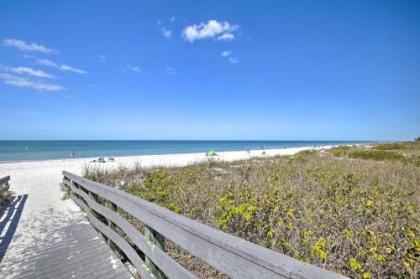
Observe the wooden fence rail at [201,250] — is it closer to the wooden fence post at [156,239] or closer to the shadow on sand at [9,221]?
the wooden fence post at [156,239]

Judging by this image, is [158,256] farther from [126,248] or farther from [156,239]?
[126,248]

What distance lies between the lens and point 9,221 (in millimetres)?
5434

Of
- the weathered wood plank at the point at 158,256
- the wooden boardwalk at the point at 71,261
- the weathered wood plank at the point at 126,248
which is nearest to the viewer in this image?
the weathered wood plank at the point at 158,256

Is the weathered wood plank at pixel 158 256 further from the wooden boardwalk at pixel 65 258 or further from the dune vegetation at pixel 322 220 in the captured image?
the dune vegetation at pixel 322 220

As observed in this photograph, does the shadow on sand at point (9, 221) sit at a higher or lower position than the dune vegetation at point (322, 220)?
lower

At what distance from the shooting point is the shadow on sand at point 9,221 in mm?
4182

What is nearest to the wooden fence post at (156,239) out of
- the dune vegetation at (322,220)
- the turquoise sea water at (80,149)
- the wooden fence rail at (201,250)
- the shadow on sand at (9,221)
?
the wooden fence rail at (201,250)

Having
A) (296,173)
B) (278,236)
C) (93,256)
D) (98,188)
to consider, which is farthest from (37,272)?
(296,173)

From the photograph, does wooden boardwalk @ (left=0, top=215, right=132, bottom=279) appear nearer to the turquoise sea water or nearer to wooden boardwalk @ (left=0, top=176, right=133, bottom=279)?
wooden boardwalk @ (left=0, top=176, right=133, bottom=279)

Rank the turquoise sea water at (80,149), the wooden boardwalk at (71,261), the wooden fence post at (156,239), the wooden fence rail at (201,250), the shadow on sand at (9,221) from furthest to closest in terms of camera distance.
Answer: the turquoise sea water at (80,149), the shadow on sand at (9,221), the wooden boardwalk at (71,261), the wooden fence post at (156,239), the wooden fence rail at (201,250)

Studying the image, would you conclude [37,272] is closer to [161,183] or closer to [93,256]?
[93,256]

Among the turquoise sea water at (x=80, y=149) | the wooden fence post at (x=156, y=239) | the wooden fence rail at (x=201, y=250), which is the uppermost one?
the wooden fence rail at (x=201, y=250)

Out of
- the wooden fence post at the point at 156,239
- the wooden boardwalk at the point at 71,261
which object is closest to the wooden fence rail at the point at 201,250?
the wooden fence post at the point at 156,239

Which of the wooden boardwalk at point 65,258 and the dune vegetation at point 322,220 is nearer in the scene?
the dune vegetation at point 322,220
